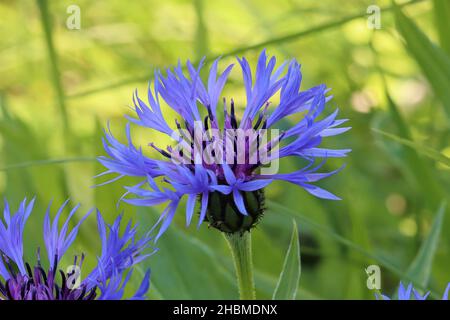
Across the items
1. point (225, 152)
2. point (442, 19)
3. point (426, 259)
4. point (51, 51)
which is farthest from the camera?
point (51, 51)

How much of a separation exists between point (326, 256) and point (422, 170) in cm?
29

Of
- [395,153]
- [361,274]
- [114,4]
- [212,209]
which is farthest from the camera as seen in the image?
[114,4]

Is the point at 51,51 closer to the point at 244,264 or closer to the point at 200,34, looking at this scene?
the point at 200,34

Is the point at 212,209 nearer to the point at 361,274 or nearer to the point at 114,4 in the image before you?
the point at 361,274

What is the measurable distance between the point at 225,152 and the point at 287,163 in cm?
74

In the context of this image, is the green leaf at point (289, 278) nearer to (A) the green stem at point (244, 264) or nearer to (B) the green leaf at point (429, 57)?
(A) the green stem at point (244, 264)

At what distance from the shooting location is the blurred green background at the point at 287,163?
3.54 feet

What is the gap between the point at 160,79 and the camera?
767mm

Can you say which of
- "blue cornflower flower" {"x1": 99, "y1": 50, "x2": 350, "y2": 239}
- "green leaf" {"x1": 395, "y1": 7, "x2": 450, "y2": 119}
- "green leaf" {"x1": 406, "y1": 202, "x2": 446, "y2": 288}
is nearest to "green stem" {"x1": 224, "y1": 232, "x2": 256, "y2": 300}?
"blue cornflower flower" {"x1": 99, "y1": 50, "x2": 350, "y2": 239}

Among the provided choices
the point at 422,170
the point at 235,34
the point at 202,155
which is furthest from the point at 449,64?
the point at 235,34

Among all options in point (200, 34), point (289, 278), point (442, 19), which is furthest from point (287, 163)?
point (289, 278)

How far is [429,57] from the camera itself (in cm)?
105

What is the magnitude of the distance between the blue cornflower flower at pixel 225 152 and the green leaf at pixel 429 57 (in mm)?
295

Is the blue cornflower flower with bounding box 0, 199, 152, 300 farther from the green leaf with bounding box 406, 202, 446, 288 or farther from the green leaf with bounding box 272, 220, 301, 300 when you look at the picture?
the green leaf with bounding box 406, 202, 446, 288
